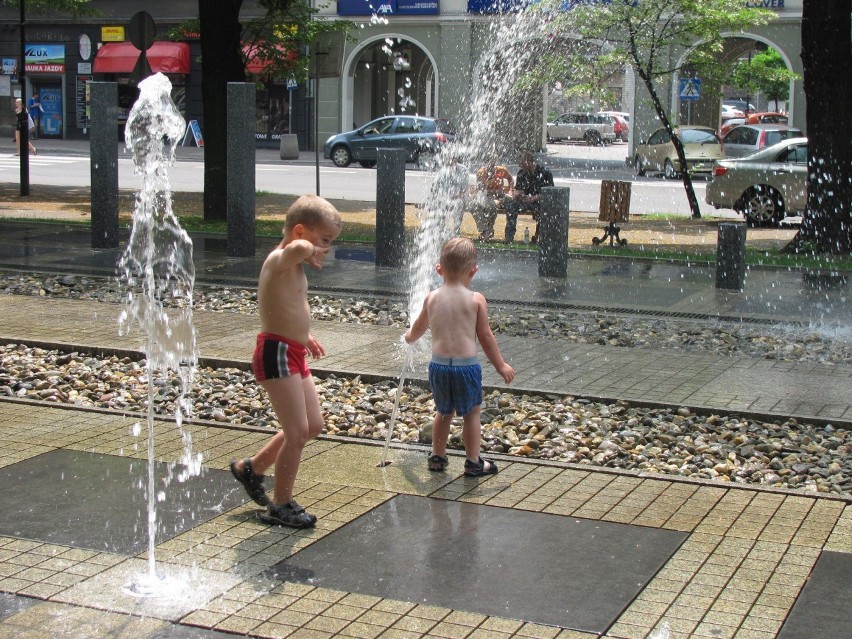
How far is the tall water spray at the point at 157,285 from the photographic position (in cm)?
555

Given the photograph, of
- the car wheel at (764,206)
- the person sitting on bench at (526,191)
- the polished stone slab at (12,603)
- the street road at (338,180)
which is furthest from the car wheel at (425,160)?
the polished stone slab at (12,603)

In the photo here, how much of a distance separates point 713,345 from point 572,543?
5213 millimetres

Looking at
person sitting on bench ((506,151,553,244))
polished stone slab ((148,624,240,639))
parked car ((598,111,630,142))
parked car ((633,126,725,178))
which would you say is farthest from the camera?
parked car ((598,111,630,142))

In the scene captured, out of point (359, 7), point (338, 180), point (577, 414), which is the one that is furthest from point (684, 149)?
point (577, 414)

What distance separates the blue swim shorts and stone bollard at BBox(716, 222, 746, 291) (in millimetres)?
7449

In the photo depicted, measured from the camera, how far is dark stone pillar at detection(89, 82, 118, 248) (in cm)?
1541

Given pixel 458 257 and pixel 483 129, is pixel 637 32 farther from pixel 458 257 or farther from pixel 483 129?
pixel 458 257

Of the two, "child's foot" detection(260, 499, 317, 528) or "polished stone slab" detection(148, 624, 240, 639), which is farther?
"child's foot" detection(260, 499, 317, 528)

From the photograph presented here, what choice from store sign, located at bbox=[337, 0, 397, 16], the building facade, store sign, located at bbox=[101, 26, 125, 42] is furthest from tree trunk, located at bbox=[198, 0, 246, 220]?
store sign, located at bbox=[101, 26, 125, 42]

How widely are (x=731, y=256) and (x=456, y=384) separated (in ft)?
25.1

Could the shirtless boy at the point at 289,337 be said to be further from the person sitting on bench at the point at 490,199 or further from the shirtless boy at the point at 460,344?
the person sitting on bench at the point at 490,199

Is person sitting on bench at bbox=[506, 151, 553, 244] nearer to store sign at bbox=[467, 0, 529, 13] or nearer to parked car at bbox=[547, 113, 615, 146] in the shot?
store sign at bbox=[467, 0, 529, 13]

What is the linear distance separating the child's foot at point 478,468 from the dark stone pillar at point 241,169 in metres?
9.54

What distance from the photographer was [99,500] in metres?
5.68
